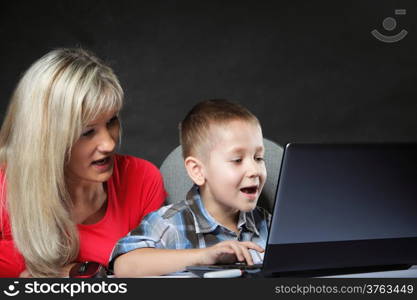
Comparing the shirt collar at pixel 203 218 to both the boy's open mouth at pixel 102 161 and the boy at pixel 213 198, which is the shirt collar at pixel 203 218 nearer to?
the boy at pixel 213 198

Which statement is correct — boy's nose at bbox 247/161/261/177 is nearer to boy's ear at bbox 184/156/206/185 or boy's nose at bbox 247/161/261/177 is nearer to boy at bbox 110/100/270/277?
boy at bbox 110/100/270/277

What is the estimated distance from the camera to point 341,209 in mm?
1267

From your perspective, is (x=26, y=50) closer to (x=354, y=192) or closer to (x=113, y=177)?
(x=113, y=177)

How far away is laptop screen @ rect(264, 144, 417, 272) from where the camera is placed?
123 centimetres

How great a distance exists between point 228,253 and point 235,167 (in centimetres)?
39

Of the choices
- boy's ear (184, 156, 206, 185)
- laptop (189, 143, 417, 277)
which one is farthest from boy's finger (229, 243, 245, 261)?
boy's ear (184, 156, 206, 185)

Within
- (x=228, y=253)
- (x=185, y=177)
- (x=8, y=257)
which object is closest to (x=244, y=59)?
(x=185, y=177)

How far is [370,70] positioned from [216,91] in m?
0.87

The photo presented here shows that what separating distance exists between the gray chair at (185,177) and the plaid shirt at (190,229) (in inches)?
9.9

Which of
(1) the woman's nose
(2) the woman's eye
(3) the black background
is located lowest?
(1) the woman's nose

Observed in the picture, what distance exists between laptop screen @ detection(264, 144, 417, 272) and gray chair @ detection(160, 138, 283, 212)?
0.91 metres

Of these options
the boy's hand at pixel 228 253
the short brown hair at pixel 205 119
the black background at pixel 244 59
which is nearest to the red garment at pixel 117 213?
the short brown hair at pixel 205 119

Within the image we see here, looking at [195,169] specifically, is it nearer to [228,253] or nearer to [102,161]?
[102,161]

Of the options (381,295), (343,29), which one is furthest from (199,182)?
(343,29)
